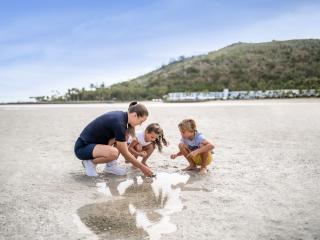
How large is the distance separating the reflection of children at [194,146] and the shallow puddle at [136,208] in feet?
1.48

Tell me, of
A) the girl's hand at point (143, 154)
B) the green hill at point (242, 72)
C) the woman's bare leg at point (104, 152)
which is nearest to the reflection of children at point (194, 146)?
the girl's hand at point (143, 154)

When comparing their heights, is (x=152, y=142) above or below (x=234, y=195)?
above

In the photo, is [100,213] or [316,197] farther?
[316,197]

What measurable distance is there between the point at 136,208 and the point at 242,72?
94.0m

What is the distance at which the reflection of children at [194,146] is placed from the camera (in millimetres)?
5660

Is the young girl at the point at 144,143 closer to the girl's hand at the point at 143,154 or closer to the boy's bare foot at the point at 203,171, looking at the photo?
the girl's hand at the point at 143,154

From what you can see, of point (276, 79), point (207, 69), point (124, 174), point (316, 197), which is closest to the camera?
point (316, 197)

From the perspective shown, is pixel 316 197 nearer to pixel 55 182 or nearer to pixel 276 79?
pixel 55 182

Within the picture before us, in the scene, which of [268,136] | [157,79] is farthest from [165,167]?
[157,79]

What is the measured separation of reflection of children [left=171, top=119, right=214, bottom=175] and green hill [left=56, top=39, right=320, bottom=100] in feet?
250

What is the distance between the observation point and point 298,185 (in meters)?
5.09

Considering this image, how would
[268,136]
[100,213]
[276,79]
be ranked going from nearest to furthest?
[100,213], [268,136], [276,79]

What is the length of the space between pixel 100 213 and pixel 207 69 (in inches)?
3917

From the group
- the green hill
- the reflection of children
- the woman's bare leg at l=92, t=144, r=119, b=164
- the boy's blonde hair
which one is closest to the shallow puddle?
the woman's bare leg at l=92, t=144, r=119, b=164
